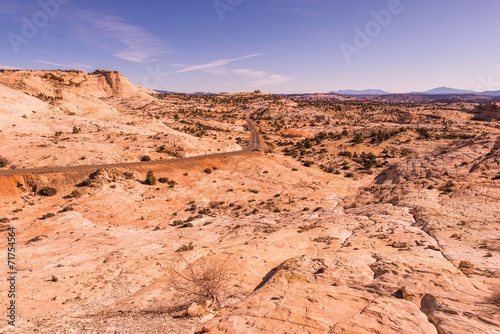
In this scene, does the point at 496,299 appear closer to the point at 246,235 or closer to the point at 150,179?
the point at 246,235

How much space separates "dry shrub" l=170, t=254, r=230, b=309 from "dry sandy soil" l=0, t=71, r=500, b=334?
0.42 ft

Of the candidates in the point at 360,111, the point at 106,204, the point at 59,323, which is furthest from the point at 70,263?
the point at 360,111

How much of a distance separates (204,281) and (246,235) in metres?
9.21

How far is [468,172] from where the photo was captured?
3534 centimetres

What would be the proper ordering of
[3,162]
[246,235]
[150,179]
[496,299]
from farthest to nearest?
[150,179] < [3,162] < [246,235] < [496,299]

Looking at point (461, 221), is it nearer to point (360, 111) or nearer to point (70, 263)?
point (70, 263)

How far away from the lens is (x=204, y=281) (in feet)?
45.8

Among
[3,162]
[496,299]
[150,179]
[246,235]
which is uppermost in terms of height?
[3,162]

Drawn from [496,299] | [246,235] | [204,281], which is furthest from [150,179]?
[496,299]

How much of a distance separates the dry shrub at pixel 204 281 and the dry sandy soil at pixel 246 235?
129 millimetres

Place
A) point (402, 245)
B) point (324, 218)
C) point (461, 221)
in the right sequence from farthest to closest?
point (324, 218) < point (461, 221) < point (402, 245)

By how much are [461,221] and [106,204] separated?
32.2 m

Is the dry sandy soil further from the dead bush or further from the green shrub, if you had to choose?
the dead bush

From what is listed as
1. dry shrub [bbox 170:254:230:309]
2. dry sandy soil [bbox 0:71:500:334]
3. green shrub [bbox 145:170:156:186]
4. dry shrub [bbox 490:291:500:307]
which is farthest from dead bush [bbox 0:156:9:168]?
dry shrub [bbox 490:291:500:307]
